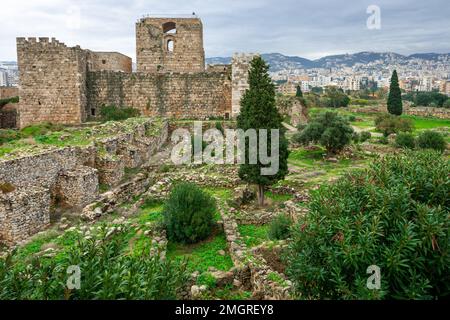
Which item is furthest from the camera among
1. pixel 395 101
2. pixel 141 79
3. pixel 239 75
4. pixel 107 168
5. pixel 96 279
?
pixel 395 101

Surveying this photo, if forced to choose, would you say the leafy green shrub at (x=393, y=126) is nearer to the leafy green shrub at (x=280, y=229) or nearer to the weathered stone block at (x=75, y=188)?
the leafy green shrub at (x=280, y=229)

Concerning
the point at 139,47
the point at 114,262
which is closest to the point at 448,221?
the point at 114,262

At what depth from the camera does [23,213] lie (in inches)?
407

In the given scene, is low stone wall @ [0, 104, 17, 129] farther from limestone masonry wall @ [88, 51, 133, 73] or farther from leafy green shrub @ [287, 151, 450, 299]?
leafy green shrub @ [287, 151, 450, 299]

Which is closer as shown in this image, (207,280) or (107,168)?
(207,280)

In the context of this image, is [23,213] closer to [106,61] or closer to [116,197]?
[116,197]

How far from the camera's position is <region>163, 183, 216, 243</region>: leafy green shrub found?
10234 mm

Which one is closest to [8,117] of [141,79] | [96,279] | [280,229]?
[141,79]

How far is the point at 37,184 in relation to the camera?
39.3 ft

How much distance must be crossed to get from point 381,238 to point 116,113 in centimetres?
2276

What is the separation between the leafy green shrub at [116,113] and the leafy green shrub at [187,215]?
16221mm

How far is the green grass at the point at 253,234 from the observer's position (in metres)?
10.2

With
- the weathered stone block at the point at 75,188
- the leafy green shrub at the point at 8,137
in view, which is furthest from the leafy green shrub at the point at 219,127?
the weathered stone block at the point at 75,188
